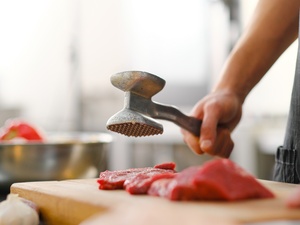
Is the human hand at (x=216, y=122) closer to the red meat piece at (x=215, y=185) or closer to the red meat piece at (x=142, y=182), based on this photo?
the red meat piece at (x=142, y=182)

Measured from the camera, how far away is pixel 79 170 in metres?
1.70

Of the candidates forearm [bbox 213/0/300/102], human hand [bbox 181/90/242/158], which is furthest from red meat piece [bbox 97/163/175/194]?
forearm [bbox 213/0/300/102]

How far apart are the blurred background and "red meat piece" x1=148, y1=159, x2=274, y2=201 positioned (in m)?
2.93

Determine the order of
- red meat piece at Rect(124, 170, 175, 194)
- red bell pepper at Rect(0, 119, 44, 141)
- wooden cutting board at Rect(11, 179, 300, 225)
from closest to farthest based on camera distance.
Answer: wooden cutting board at Rect(11, 179, 300, 225) → red meat piece at Rect(124, 170, 175, 194) → red bell pepper at Rect(0, 119, 44, 141)

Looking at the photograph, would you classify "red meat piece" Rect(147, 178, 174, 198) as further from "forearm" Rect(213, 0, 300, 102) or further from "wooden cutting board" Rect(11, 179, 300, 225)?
"forearm" Rect(213, 0, 300, 102)

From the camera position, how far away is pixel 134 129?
1323 millimetres

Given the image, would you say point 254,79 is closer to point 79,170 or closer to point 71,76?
point 79,170

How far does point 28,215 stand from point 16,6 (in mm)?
4211

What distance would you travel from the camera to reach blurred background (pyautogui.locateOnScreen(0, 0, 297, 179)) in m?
4.23

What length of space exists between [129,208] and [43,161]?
769mm


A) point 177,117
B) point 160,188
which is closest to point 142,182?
point 160,188

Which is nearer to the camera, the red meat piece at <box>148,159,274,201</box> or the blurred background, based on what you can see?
the red meat piece at <box>148,159,274,201</box>

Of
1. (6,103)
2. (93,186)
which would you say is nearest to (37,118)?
(6,103)

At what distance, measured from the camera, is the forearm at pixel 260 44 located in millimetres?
1662
